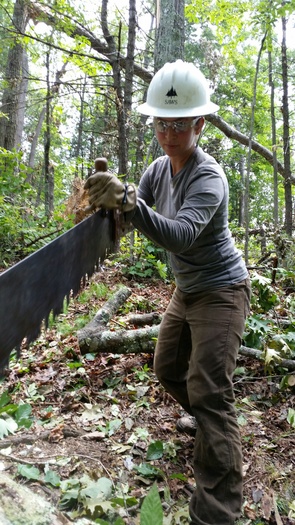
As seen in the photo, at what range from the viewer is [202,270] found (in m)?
2.66

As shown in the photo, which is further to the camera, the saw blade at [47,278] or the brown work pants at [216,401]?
the brown work pants at [216,401]

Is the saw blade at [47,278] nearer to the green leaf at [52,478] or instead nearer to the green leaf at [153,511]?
the green leaf at [153,511]

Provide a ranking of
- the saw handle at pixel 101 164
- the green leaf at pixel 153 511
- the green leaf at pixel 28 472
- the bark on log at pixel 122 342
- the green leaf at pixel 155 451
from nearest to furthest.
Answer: the green leaf at pixel 153 511, the saw handle at pixel 101 164, the green leaf at pixel 28 472, the green leaf at pixel 155 451, the bark on log at pixel 122 342

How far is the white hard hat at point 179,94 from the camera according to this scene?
8.00 feet

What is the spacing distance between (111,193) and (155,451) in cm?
203

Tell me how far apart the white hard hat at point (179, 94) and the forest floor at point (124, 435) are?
2308mm

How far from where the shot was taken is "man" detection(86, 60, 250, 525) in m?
2.22

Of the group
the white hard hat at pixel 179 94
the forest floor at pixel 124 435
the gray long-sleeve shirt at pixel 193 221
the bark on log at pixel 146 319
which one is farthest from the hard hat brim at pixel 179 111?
the bark on log at pixel 146 319

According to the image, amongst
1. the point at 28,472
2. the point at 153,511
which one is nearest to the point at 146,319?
the point at 28,472

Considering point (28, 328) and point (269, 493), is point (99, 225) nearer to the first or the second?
point (28, 328)

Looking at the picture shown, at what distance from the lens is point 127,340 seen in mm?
3965

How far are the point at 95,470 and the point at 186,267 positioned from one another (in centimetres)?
150

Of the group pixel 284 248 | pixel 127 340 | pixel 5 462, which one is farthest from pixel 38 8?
pixel 5 462

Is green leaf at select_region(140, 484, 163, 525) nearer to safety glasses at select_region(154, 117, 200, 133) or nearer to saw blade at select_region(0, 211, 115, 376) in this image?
saw blade at select_region(0, 211, 115, 376)
